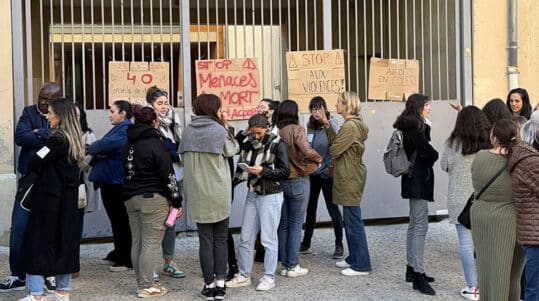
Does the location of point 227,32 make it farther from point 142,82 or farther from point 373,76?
point 373,76

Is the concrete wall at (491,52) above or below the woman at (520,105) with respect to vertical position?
above

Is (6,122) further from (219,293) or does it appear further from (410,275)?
(410,275)

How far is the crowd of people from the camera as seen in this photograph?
484 cm

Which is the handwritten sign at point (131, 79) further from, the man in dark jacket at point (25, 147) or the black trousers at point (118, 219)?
the man in dark jacket at point (25, 147)

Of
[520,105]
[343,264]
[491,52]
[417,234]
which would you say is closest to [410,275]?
[417,234]

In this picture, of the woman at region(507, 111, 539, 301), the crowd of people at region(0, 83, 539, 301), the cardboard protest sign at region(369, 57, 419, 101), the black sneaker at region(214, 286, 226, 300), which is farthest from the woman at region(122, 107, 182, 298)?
Result: the cardboard protest sign at region(369, 57, 419, 101)

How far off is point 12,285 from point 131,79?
287 cm

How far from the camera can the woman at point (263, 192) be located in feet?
20.0

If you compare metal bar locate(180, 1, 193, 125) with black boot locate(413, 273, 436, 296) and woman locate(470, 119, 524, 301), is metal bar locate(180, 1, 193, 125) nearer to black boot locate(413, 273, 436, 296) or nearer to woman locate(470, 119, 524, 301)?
black boot locate(413, 273, 436, 296)

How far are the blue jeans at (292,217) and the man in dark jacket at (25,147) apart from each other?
214 cm

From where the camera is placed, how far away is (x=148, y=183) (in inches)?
228

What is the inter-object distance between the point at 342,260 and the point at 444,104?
9.92ft

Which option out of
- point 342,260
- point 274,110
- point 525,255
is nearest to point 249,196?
point 274,110

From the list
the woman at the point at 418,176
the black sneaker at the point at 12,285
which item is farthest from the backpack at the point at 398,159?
the black sneaker at the point at 12,285
